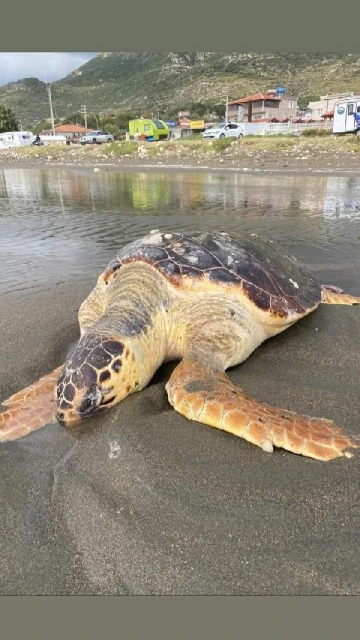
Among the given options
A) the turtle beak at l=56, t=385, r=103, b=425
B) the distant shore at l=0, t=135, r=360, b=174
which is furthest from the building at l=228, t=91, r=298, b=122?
the turtle beak at l=56, t=385, r=103, b=425

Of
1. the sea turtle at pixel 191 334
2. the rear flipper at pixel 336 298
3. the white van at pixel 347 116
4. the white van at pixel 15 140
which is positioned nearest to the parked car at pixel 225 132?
the white van at pixel 347 116

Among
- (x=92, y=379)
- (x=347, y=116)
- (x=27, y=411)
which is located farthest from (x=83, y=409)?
(x=347, y=116)

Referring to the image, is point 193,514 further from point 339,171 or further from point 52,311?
point 339,171

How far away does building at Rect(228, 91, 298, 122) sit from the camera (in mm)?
55344

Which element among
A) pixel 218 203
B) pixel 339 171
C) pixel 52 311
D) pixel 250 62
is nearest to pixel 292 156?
Result: pixel 339 171

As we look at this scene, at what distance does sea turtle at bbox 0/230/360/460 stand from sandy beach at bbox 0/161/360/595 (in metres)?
0.11

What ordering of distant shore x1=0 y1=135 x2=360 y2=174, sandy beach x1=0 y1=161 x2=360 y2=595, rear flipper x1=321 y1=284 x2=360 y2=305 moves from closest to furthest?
sandy beach x1=0 y1=161 x2=360 y2=595, rear flipper x1=321 y1=284 x2=360 y2=305, distant shore x1=0 y1=135 x2=360 y2=174

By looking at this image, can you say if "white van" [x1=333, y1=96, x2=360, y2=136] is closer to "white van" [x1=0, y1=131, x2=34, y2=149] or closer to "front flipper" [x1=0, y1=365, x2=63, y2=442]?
"front flipper" [x1=0, y1=365, x2=63, y2=442]

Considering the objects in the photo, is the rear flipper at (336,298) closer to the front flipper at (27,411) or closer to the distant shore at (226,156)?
the front flipper at (27,411)

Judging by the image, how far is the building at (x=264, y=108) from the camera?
5534 cm

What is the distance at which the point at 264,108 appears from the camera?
183 ft

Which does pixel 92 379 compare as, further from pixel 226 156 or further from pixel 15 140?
pixel 15 140

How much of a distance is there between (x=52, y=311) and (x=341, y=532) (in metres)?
3.30

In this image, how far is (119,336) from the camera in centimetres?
246
